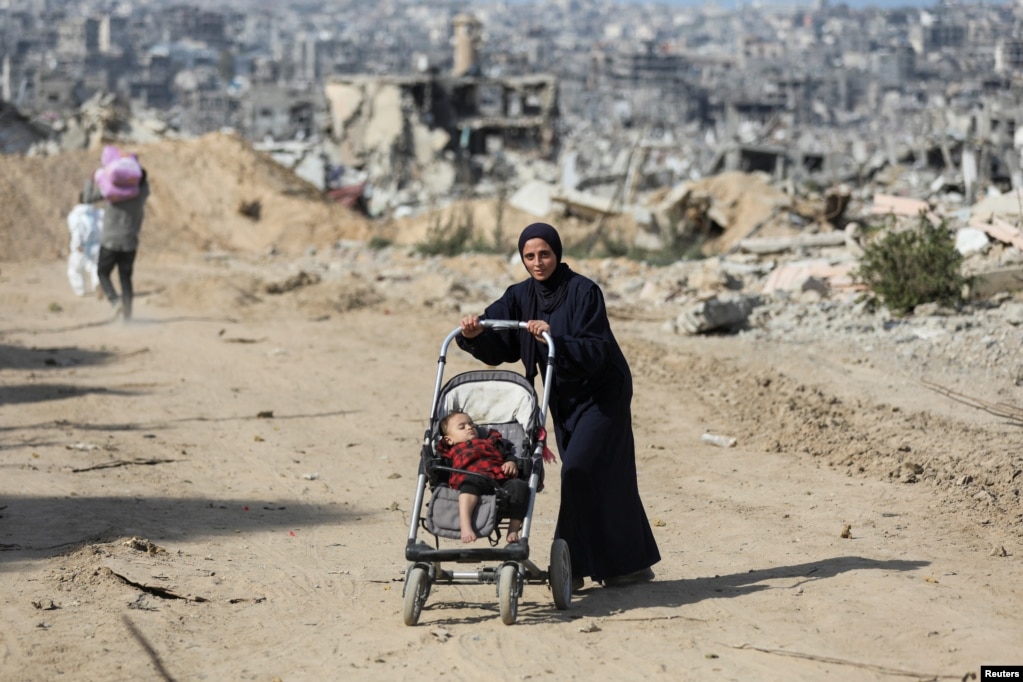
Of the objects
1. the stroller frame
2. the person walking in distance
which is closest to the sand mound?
the person walking in distance

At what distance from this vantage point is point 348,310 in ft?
52.0

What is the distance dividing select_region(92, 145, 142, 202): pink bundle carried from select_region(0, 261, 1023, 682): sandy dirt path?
173 centimetres

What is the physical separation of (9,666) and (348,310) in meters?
11.0

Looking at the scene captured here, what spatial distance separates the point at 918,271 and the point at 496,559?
29.1 ft

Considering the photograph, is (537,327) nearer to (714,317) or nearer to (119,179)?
(714,317)

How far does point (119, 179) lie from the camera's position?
14016mm

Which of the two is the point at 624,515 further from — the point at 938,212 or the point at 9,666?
the point at 938,212

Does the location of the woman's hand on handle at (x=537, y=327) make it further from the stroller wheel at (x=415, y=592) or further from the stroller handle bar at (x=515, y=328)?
the stroller wheel at (x=415, y=592)

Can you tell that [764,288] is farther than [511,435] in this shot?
Yes

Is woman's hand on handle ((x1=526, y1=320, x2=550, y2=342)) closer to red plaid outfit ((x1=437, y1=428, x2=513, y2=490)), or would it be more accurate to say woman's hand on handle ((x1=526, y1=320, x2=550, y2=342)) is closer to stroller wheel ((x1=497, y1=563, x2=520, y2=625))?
red plaid outfit ((x1=437, y1=428, x2=513, y2=490))

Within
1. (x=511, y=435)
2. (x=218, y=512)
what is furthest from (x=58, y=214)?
(x=511, y=435)

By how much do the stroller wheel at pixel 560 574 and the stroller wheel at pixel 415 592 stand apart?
497 mm

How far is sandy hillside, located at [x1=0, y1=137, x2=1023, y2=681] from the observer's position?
5152 mm

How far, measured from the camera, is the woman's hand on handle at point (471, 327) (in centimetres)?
544
